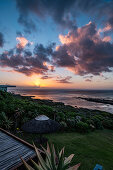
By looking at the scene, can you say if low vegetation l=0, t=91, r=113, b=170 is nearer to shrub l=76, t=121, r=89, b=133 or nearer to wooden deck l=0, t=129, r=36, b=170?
shrub l=76, t=121, r=89, b=133

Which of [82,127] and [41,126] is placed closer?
[41,126]

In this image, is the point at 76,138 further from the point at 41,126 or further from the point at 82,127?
the point at 41,126

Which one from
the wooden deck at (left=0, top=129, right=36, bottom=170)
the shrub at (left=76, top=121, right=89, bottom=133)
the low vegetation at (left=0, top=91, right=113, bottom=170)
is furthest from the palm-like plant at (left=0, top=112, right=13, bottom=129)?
the shrub at (left=76, top=121, right=89, bottom=133)

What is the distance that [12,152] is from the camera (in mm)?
4906

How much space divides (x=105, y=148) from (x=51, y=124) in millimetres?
5299

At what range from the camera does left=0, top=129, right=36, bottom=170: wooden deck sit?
424 centimetres

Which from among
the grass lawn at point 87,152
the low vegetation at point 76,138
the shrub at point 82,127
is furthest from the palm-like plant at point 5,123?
the shrub at point 82,127

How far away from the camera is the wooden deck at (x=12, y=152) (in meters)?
4.24

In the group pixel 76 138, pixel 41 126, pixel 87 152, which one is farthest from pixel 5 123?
pixel 87 152

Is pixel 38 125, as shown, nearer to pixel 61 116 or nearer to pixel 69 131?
pixel 69 131

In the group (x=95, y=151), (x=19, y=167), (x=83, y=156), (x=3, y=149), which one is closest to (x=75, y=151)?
(x=83, y=156)

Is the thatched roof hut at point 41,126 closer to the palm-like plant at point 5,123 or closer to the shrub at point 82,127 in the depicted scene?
the palm-like plant at point 5,123

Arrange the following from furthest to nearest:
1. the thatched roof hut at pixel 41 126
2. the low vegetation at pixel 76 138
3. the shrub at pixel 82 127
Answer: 1. the shrub at pixel 82 127
2. the thatched roof hut at pixel 41 126
3. the low vegetation at pixel 76 138

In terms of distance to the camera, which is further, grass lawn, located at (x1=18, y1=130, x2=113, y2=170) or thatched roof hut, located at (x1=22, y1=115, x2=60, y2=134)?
thatched roof hut, located at (x1=22, y1=115, x2=60, y2=134)
